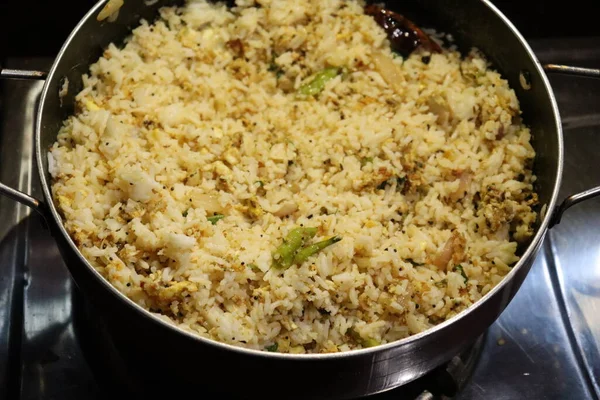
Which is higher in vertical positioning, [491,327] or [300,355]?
[300,355]

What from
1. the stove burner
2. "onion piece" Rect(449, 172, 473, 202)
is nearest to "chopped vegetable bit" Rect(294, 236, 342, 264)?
"onion piece" Rect(449, 172, 473, 202)

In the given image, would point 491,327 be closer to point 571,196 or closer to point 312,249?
point 571,196

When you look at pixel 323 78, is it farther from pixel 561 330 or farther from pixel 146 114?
pixel 561 330

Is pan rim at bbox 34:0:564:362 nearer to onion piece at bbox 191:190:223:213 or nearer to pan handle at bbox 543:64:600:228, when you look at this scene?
pan handle at bbox 543:64:600:228

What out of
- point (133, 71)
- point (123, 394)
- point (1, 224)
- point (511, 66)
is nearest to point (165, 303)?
point (123, 394)

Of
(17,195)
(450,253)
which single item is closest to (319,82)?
(450,253)
